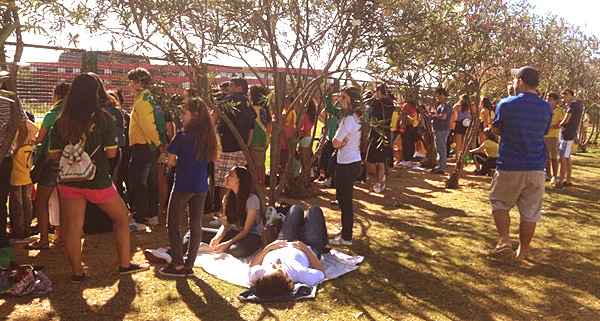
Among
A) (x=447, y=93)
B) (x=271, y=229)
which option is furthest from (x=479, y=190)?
(x=271, y=229)

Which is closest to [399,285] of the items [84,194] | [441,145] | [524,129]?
[524,129]

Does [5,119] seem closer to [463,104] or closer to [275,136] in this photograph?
[275,136]

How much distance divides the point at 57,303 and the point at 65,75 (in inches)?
176

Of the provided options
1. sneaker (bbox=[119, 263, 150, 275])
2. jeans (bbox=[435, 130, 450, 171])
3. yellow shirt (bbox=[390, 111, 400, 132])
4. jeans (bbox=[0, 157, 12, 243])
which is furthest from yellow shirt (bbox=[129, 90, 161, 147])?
jeans (bbox=[435, 130, 450, 171])

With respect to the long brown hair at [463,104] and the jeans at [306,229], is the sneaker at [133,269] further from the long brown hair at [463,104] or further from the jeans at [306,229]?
the long brown hair at [463,104]

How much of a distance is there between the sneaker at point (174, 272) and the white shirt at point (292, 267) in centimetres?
69

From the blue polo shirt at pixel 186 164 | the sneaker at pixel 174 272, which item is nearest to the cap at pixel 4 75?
the blue polo shirt at pixel 186 164

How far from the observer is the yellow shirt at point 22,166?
18.1 ft

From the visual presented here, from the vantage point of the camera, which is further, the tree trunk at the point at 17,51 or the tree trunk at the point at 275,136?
the tree trunk at the point at 275,136

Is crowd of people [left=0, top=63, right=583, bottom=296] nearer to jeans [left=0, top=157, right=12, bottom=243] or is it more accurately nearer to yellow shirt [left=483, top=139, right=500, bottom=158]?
jeans [left=0, top=157, right=12, bottom=243]

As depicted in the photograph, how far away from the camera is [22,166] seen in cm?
557

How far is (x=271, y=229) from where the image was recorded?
18.5ft

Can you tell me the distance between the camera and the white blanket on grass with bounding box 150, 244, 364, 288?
4.92 m

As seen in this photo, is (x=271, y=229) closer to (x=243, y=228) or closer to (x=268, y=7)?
(x=243, y=228)
